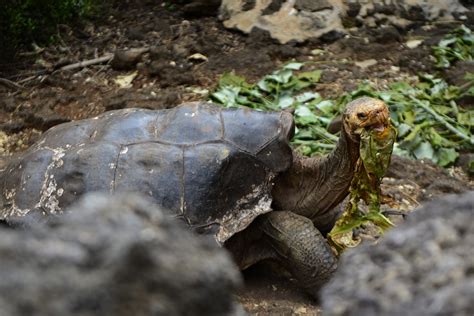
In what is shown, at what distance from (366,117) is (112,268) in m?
2.50

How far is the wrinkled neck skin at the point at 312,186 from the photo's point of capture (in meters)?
3.37

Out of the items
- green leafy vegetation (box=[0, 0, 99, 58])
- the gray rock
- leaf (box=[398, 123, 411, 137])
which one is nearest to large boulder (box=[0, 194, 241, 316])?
the gray rock

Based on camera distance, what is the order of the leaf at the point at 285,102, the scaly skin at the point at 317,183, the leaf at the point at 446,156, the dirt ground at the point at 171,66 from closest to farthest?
the scaly skin at the point at 317,183 → the leaf at the point at 446,156 → the dirt ground at the point at 171,66 → the leaf at the point at 285,102

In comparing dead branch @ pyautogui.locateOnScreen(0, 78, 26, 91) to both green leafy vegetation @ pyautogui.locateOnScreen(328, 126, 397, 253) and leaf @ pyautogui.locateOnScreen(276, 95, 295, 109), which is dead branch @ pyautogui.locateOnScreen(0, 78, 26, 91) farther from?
green leafy vegetation @ pyautogui.locateOnScreen(328, 126, 397, 253)

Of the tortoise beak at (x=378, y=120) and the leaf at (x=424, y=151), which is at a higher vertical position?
the tortoise beak at (x=378, y=120)

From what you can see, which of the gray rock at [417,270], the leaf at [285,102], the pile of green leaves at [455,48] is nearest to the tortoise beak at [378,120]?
the leaf at [285,102]

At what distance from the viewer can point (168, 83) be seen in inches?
219

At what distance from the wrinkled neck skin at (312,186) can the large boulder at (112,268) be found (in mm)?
2601

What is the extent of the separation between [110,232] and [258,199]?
2510mm

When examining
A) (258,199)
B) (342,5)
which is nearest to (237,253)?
(258,199)

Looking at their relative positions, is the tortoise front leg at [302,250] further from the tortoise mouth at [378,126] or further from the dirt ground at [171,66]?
the dirt ground at [171,66]

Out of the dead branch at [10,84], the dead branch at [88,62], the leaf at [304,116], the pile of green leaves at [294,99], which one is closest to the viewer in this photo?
the pile of green leaves at [294,99]

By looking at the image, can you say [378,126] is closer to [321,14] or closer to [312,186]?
[312,186]

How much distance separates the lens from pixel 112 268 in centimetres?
66
